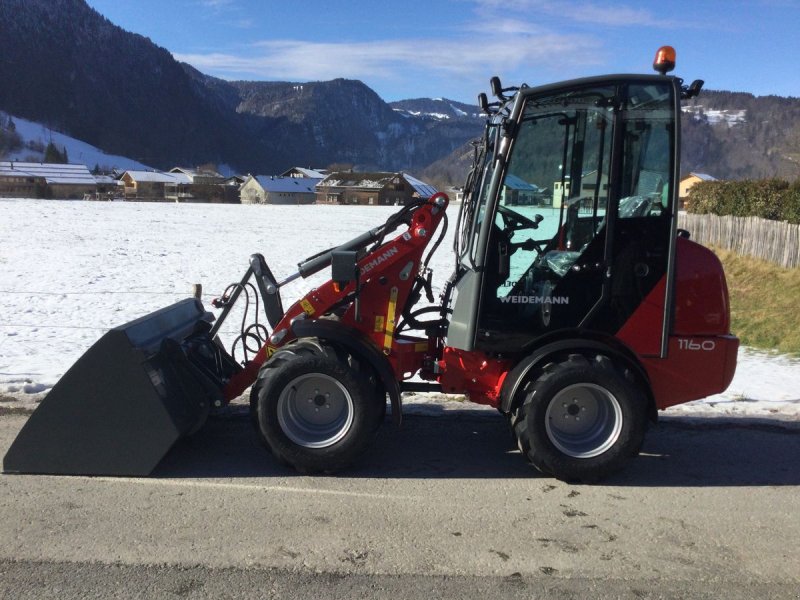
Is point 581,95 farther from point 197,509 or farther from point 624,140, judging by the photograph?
point 197,509

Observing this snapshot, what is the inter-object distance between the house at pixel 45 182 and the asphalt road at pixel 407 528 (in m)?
65.5

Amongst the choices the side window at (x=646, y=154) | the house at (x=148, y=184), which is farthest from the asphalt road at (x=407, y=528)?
the house at (x=148, y=184)

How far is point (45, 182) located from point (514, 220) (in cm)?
7784

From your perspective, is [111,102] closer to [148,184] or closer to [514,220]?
[148,184]

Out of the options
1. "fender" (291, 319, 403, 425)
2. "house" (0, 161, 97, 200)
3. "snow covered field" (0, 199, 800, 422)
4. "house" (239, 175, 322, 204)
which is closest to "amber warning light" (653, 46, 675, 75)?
"fender" (291, 319, 403, 425)

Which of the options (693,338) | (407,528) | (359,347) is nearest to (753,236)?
(693,338)

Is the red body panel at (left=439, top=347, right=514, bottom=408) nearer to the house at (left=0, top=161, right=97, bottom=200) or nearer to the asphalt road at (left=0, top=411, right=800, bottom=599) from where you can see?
the asphalt road at (left=0, top=411, right=800, bottom=599)

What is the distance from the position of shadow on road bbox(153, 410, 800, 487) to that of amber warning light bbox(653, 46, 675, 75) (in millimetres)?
2750

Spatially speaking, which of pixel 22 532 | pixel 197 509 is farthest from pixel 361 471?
pixel 22 532

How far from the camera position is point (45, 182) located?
72.6 metres

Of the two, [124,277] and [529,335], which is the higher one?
[529,335]

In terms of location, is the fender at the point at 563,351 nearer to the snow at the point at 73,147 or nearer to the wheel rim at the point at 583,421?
the wheel rim at the point at 583,421

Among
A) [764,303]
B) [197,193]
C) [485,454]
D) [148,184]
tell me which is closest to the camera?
[485,454]

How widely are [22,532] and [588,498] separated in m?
3.35
